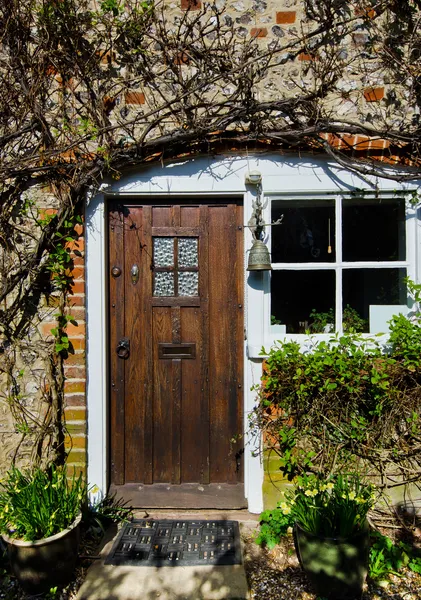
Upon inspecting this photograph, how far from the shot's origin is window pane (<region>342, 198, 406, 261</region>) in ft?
10.6

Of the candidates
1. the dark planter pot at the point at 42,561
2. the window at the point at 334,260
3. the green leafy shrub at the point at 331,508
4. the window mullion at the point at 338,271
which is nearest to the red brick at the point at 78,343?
the dark planter pot at the point at 42,561

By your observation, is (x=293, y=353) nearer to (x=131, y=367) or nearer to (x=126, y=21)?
(x=131, y=367)

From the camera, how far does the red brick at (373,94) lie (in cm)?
316

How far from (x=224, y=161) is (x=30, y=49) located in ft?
5.62

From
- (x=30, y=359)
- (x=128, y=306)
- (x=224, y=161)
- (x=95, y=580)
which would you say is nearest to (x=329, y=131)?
(x=224, y=161)

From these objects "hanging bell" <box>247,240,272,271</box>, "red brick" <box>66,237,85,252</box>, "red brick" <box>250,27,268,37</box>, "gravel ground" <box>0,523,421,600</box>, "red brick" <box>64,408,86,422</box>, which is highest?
"red brick" <box>250,27,268,37</box>

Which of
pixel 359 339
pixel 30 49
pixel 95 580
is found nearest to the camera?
pixel 95 580

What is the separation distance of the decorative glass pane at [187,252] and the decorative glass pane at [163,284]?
0.45 ft

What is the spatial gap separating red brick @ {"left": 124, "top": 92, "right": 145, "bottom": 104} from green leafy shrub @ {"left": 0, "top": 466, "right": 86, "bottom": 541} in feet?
9.00

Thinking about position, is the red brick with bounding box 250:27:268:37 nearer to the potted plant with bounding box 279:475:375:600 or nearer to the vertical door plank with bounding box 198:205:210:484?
the vertical door plank with bounding box 198:205:210:484

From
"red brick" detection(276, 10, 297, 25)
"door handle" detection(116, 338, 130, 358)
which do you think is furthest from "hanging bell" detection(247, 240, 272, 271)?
"red brick" detection(276, 10, 297, 25)

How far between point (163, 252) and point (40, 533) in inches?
81.3

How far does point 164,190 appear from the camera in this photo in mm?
3186

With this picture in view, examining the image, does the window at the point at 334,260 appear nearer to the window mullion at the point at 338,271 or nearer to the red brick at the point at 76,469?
the window mullion at the point at 338,271
